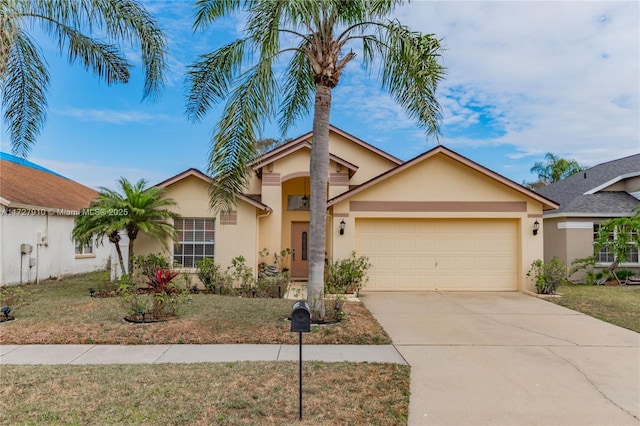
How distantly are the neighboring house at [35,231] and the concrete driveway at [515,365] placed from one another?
10.4m

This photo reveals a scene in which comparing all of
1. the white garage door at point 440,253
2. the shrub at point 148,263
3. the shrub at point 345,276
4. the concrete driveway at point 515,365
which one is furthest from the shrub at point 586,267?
the shrub at point 148,263

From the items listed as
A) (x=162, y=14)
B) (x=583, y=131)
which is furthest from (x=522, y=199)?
(x=583, y=131)

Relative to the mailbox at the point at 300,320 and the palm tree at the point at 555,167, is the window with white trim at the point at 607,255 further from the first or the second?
the palm tree at the point at 555,167

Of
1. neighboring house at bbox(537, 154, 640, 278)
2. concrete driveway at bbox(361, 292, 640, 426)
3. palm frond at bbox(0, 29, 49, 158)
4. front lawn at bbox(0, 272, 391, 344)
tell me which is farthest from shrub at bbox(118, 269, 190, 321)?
neighboring house at bbox(537, 154, 640, 278)

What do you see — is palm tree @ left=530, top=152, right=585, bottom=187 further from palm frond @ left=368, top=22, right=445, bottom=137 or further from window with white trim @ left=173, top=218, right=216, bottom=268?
window with white trim @ left=173, top=218, right=216, bottom=268

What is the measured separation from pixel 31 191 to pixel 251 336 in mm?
14037

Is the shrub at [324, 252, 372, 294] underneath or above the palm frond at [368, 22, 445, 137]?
underneath

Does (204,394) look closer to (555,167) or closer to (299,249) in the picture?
(299,249)

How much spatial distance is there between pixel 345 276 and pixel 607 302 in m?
7.53

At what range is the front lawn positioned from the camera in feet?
22.4

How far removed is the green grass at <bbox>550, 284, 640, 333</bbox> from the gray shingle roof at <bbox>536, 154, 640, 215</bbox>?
3355 mm

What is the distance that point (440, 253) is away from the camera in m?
12.9

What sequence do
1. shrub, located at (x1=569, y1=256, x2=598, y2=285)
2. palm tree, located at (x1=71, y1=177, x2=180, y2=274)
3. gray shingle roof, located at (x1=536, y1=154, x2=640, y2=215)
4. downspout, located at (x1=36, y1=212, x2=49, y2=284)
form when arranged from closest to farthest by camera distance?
palm tree, located at (x1=71, y1=177, x2=180, y2=274) < downspout, located at (x1=36, y1=212, x2=49, y2=284) < shrub, located at (x1=569, y1=256, x2=598, y2=285) < gray shingle roof, located at (x1=536, y1=154, x2=640, y2=215)

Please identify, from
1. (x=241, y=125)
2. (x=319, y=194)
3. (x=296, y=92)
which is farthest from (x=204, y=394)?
(x=296, y=92)
